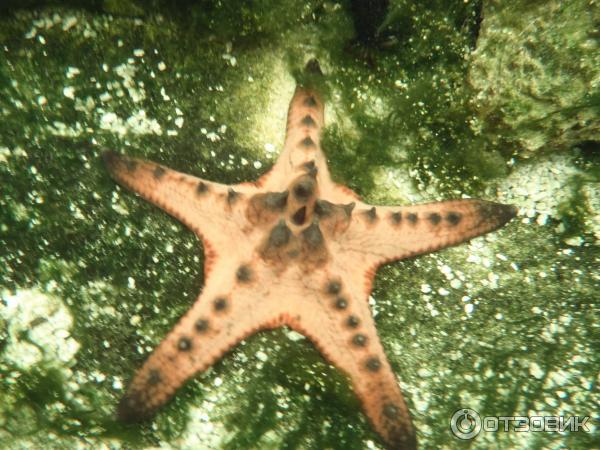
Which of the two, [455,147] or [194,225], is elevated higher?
[455,147]

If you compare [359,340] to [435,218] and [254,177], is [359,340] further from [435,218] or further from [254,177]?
[254,177]

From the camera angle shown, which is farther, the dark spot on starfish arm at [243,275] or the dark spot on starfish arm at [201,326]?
the dark spot on starfish arm at [243,275]

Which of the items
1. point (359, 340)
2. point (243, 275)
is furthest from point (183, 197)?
point (359, 340)

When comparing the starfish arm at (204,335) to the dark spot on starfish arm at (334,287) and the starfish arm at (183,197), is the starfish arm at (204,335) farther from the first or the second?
the dark spot on starfish arm at (334,287)

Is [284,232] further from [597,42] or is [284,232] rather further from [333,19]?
[597,42]

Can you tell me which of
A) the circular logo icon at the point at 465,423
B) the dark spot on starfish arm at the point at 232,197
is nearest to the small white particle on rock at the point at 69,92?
the dark spot on starfish arm at the point at 232,197

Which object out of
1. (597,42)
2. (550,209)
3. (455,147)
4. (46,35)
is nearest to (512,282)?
(550,209)

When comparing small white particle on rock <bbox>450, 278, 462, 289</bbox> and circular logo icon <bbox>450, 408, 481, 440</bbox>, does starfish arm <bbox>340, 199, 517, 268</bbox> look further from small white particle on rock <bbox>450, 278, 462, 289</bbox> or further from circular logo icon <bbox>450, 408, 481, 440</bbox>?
circular logo icon <bbox>450, 408, 481, 440</bbox>
